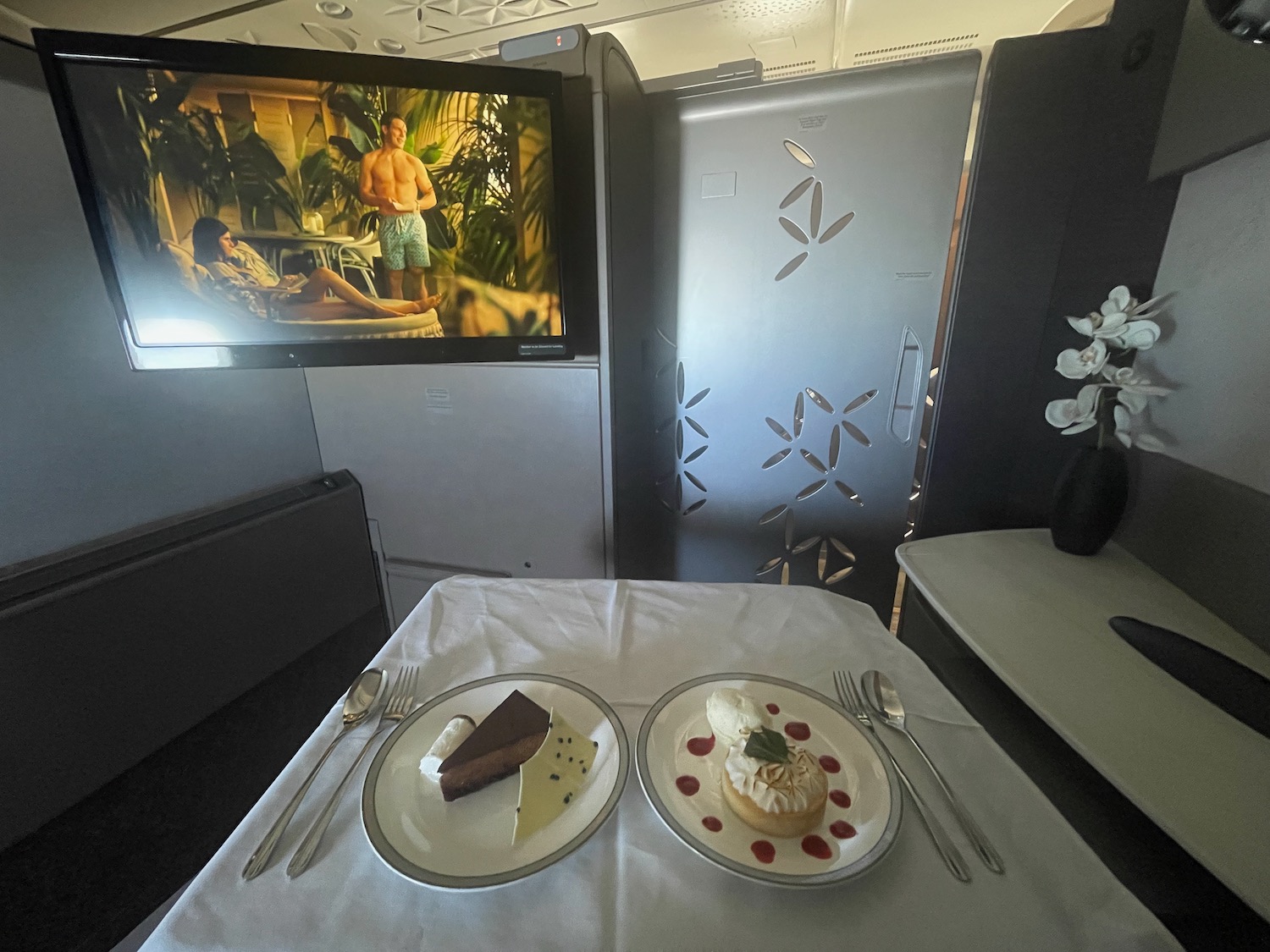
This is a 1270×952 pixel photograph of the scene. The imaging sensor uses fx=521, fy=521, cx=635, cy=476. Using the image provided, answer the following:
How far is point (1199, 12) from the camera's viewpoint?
3.12ft

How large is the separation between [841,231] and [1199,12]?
2.30 feet

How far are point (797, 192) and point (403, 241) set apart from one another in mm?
1070

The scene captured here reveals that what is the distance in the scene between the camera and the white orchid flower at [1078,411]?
1029 mm

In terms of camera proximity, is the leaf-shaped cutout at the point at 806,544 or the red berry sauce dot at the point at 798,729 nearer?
the red berry sauce dot at the point at 798,729

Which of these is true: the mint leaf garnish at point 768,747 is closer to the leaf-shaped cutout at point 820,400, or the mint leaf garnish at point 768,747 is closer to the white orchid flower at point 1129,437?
the white orchid flower at point 1129,437

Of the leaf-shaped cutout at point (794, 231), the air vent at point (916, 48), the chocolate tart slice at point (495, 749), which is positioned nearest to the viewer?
the chocolate tart slice at point (495, 749)

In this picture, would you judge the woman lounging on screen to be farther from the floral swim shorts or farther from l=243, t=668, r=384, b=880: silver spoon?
l=243, t=668, r=384, b=880: silver spoon

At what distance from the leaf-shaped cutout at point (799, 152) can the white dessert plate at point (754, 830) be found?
1430 millimetres

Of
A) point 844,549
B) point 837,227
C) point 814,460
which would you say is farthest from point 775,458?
point 837,227

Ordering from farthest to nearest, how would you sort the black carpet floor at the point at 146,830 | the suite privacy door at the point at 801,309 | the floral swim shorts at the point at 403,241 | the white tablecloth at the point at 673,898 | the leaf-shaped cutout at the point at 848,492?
1. the leaf-shaped cutout at the point at 848,492
2. the suite privacy door at the point at 801,309
3. the floral swim shorts at the point at 403,241
4. the black carpet floor at the point at 146,830
5. the white tablecloth at the point at 673,898

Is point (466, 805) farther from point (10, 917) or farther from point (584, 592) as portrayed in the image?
point (10, 917)

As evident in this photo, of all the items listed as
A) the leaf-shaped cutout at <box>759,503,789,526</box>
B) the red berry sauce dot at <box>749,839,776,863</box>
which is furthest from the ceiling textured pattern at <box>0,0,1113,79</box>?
the red berry sauce dot at <box>749,839,776,863</box>

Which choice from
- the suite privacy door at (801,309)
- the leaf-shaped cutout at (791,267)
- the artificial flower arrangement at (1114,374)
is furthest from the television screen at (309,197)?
the artificial flower arrangement at (1114,374)

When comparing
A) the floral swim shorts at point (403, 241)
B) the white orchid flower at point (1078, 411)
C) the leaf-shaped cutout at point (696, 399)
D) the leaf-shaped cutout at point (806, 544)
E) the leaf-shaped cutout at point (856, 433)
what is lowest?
the leaf-shaped cutout at point (806, 544)
